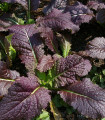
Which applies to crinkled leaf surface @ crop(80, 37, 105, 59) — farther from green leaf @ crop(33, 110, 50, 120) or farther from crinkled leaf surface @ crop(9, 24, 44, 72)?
green leaf @ crop(33, 110, 50, 120)

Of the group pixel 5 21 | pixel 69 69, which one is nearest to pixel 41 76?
pixel 69 69

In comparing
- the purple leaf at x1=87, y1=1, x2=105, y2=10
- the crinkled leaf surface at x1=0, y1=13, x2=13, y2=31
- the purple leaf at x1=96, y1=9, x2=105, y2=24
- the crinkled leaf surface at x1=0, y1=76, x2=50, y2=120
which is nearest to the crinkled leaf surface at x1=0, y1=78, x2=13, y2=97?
the crinkled leaf surface at x1=0, y1=76, x2=50, y2=120

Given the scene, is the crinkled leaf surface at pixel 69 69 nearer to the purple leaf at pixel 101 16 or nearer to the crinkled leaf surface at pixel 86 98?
the crinkled leaf surface at pixel 86 98

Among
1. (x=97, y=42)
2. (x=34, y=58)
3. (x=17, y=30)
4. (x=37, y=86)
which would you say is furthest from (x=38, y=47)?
(x=97, y=42)

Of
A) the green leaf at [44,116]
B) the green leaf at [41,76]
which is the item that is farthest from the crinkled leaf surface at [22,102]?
the green leaf at [41,76]

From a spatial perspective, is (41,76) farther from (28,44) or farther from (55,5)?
(55,5)
